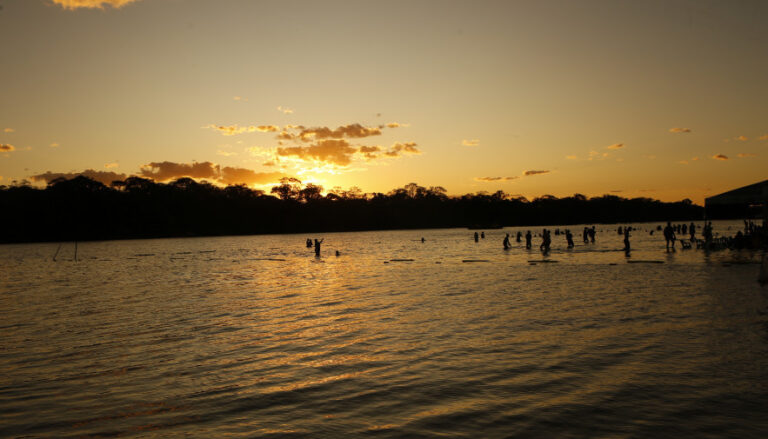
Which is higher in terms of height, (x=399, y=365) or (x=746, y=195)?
(x=746, y=195)

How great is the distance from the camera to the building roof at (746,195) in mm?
25859

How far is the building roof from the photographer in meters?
25.9

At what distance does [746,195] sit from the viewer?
27266mm

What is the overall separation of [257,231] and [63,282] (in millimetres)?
163754

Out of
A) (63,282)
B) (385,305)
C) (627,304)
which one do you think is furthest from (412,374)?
(63,282)

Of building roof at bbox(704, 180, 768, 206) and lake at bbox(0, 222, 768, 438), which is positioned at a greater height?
building roof at bbox(704, 180, 768, 206)

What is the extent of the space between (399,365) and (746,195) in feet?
89.4

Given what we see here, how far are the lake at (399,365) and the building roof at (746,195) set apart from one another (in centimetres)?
881

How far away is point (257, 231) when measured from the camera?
7530 inches

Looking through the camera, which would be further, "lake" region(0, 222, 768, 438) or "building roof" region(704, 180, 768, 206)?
"building roof" region(704, 180, 768, 206)

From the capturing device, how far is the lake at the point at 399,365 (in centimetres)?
652

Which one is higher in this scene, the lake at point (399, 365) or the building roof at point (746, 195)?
the building roof at point (746, 195)

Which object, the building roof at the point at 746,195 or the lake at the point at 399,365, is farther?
the building roof at the point at 746,195

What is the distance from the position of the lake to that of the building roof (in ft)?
28.9
